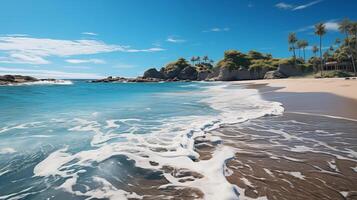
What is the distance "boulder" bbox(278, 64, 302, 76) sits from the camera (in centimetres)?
8450

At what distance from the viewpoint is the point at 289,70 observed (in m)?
84.6

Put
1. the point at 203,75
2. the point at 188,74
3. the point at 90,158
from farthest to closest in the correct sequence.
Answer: the point at 188,74
the point at 203,75
the point at 90,158

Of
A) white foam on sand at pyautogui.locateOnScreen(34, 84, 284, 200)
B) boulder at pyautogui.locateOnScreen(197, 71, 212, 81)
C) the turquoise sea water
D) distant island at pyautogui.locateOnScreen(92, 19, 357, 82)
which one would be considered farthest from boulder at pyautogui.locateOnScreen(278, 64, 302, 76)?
white foam on sand at pyautogui.locateOnScreen(34, 84, 284, 200)

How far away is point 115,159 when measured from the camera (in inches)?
246

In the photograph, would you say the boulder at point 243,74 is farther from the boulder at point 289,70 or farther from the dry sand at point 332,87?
the dry sand at point 332,87

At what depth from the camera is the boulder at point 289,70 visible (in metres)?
84.5

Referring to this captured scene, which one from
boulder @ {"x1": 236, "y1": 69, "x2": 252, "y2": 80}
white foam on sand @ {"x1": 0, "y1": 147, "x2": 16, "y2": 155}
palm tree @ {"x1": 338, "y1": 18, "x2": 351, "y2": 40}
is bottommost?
white foam on sand @ {"x1": 0, "y1": 147, "x2": 16, "y2": 155}

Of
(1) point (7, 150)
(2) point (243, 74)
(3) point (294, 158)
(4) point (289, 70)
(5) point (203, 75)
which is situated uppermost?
(5) point (203, 75)

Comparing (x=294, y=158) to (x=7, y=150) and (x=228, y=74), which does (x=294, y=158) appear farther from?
(x=228, y=74)

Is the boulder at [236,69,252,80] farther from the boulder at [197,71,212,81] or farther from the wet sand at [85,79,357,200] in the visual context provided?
the wet sand at [85,79,357,200]

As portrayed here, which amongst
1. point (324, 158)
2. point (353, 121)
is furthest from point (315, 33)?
point (324, 158)

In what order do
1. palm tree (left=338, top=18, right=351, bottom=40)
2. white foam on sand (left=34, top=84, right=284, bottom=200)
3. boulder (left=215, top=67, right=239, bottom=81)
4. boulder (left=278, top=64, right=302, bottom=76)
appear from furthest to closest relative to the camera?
boulder (left=215, top=67, right=239, bottom=81), boulder (left=278, top=64, right=302, bottom=76), palm tree (left=338, top=18, right=351, bottom=40), white foam on sand (left=34, top=84, right=284, bottom=200)

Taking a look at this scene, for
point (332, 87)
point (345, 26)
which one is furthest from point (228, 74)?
point (332, 87)

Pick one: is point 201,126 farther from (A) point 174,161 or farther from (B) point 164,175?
(B) point 164,175
